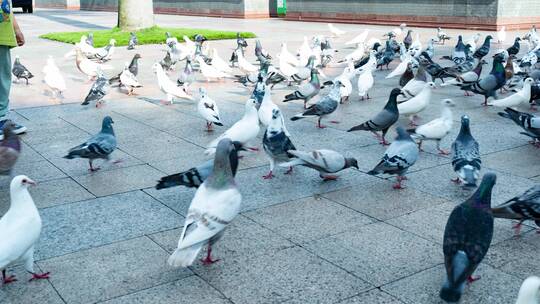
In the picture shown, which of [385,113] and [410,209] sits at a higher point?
[385,113]

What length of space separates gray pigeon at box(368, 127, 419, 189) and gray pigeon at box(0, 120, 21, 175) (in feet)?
13.2

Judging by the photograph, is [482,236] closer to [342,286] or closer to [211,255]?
[342,286]

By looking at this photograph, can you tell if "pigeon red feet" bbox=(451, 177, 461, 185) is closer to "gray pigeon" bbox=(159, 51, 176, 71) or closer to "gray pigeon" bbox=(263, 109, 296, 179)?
"gray pigeon" bbox=(263, 109, 296, 179)

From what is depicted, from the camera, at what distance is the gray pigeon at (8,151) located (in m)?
6.40

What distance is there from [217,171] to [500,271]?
93.3 inches

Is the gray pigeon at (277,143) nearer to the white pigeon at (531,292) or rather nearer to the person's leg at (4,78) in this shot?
the white pigeon at (531,292)

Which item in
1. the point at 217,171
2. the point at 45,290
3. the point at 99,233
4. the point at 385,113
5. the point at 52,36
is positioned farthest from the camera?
the point at 52,36

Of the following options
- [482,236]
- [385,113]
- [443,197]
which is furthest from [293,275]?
[385,113]

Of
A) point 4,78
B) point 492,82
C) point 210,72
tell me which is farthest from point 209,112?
point 492,82

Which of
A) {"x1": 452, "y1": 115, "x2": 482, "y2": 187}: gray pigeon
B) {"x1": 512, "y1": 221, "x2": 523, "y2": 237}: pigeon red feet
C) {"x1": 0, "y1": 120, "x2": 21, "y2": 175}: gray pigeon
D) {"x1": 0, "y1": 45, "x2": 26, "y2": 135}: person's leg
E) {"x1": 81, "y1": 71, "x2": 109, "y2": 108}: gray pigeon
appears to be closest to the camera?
{"x1": 512, "y1": 221, "x2": 523, "y2": 237}: pigeon red feet

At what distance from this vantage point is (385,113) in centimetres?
793

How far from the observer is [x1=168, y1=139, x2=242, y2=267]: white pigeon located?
13.6 ft

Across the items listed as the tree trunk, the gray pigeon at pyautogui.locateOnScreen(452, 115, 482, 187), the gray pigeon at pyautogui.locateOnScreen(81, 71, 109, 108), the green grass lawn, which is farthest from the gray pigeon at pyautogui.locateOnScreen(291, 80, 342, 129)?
the tree trunk

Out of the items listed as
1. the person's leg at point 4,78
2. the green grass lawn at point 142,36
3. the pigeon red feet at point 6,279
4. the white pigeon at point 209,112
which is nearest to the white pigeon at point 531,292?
the pigeon red feet at point 6,279
